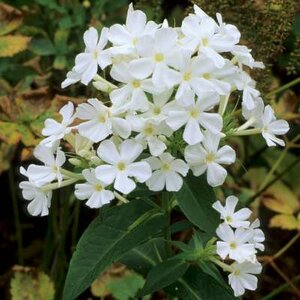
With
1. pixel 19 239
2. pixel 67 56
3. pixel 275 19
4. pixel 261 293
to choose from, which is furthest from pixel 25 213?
pixel 275 19

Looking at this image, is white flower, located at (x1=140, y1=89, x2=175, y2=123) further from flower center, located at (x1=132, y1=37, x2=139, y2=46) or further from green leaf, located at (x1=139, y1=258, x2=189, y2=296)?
green leaf, located at (x1=139, y1=258, x2=189, y2=296)

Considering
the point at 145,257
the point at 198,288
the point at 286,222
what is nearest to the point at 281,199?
the point at 286,222

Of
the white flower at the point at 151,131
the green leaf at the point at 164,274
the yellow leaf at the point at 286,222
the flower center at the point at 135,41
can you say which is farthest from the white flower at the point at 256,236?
the yellow leaf at the point at 286,222

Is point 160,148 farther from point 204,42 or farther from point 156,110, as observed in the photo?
point 204,42

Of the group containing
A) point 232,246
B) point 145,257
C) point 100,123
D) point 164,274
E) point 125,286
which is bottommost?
point 125,286

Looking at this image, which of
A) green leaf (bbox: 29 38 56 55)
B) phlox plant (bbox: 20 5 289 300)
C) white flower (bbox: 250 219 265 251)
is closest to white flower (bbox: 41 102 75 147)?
phlox plant (bbox: 20 5 289 300)

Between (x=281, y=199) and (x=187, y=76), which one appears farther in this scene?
(x=281, y=199)

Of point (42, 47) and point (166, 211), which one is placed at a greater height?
point (166, 211)

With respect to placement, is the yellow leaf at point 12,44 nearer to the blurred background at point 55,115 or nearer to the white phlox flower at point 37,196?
the blurred background at point 55,115
